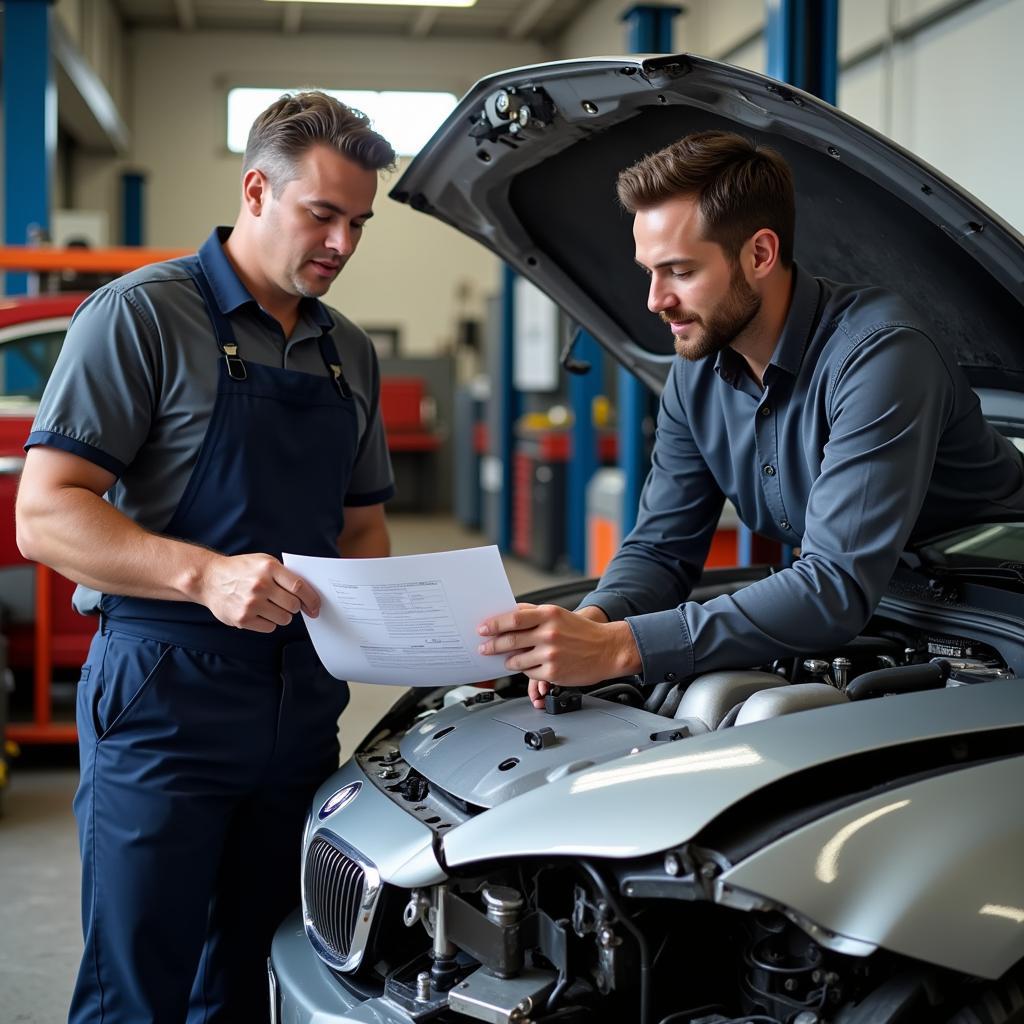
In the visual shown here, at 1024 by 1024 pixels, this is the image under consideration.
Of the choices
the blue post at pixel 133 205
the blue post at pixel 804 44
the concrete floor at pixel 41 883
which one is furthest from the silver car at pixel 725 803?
the blue post at pixel 133 205

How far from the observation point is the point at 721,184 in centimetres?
155

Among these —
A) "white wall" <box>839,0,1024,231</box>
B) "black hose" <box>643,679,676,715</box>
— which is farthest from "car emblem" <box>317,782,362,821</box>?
"white wall" <box>839,0,1024,231</box>

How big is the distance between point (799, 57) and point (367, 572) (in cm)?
255

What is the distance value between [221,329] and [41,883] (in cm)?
190

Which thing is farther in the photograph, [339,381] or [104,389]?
[339,381]

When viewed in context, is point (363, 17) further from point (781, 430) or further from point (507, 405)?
point (781, 430)

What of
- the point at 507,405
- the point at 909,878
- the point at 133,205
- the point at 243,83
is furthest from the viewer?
the point at 243,83

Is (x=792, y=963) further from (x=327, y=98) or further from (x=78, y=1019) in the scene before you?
(x=327, y=98)

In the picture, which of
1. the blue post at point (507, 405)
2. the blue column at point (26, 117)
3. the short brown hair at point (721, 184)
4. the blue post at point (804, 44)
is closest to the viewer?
the short brown hair at point (721, 184)

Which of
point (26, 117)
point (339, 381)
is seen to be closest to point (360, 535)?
point (339, 381)

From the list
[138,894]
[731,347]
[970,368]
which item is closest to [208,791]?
[138,894]

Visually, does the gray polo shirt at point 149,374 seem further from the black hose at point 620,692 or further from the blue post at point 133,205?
the blue post at point 133,205

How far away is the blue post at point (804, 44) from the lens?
11.0 ft

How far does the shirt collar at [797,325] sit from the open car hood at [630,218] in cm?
16
